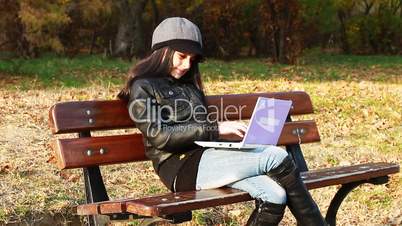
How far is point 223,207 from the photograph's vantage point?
520 centimetres

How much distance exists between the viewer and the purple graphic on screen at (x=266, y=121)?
144 inches

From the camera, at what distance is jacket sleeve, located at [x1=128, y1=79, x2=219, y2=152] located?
12.7 feet

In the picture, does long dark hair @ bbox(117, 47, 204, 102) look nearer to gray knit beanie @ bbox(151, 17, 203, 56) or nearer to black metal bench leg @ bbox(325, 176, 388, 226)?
gray knit beanie @ bbox(151, 17, 203, 56)

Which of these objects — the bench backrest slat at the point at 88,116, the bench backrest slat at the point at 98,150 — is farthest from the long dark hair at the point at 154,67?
the bench backrest slat at the point at 98,150

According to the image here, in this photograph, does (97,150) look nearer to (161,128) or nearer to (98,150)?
(98,150)

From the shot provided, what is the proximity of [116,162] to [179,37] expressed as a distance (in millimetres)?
732

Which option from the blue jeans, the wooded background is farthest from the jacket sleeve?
the wooded background

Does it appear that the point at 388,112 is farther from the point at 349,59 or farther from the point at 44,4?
the point at 349,59

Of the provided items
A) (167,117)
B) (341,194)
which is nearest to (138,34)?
(341,194)

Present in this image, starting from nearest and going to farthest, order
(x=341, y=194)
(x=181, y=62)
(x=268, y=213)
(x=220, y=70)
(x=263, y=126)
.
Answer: (x=268, y=213) → (x=263, y=126) → (x=181, y=62) → (x=341, y=194) → (x=220, y=70)

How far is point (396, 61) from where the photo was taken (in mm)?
18109

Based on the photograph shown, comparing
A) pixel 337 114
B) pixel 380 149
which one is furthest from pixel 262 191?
pixel 337 114

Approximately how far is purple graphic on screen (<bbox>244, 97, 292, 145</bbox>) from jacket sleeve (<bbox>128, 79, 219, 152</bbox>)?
28cm

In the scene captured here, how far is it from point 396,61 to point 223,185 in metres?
15.0
